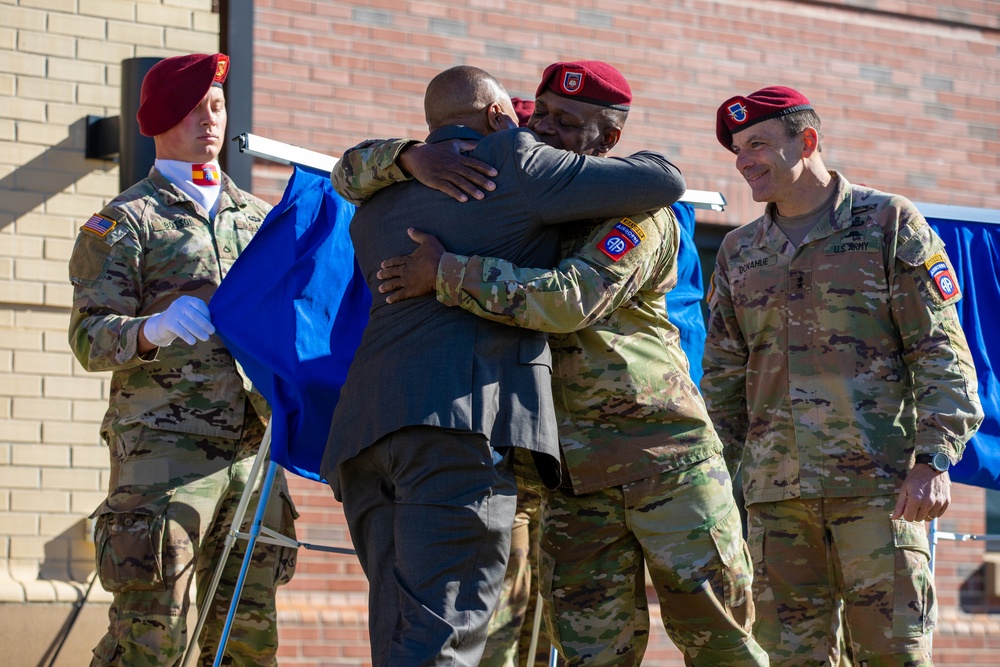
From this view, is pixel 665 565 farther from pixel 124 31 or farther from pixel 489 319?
pixel 124 31

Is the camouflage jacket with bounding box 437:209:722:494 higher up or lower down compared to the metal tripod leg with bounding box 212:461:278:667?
higher up

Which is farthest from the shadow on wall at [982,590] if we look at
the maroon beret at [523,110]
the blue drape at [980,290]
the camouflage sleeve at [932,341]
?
the maroon beret at [523,110]

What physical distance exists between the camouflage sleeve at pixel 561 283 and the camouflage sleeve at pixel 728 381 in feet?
4.02

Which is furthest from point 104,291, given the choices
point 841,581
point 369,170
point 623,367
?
point 841,581

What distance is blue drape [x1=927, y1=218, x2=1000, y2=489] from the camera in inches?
210

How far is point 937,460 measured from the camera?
4027mm

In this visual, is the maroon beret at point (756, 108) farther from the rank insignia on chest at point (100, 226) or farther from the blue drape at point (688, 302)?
the rank insignia on chest at point (100, 226)

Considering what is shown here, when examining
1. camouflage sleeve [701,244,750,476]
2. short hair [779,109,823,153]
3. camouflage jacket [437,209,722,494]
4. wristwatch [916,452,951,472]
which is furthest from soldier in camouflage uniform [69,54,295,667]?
wristwatch [916,452,951,472]

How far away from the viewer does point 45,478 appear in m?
6.04

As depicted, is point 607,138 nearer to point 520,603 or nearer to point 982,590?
point 520,603

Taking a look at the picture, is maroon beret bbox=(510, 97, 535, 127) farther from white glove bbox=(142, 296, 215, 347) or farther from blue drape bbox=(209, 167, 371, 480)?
white glove bbox=(142, 296, 215, 347)

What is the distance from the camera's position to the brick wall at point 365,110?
6078mm

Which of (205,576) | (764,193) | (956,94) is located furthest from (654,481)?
(956,94)

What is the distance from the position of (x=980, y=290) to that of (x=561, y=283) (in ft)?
9.11
